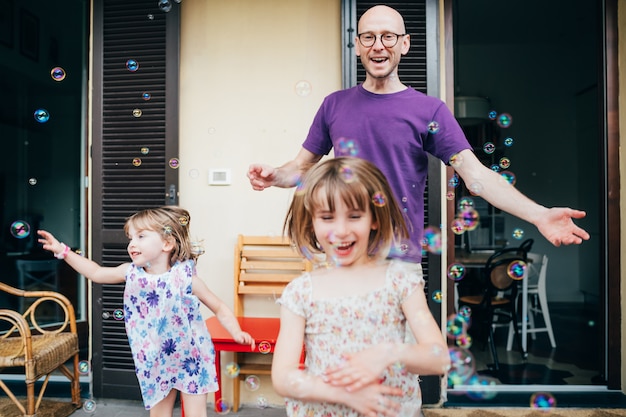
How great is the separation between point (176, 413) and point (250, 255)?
1.07 meters

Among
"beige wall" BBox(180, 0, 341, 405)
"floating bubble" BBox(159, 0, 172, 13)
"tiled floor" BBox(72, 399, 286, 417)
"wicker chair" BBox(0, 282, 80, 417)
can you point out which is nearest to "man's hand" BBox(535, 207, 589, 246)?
"beige wall" BBox(180, 0, 341, 405)

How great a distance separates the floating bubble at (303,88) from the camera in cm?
Result: 297

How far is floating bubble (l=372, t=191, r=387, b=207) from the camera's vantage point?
130 centimetres

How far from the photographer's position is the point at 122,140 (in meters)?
3.25

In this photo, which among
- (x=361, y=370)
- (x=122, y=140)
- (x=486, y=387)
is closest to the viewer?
(x=361, y=370)

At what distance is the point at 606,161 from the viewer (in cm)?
327

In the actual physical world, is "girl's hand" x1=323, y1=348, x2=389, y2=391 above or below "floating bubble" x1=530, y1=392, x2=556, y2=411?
above

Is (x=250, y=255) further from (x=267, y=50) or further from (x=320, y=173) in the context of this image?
(x=320, y=173)

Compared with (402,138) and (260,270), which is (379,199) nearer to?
(402,138)

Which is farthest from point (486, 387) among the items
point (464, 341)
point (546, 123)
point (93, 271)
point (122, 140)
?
point (546, 123)

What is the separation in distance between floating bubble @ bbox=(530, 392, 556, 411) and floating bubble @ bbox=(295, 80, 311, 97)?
2430 mm

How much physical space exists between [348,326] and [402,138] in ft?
2.30

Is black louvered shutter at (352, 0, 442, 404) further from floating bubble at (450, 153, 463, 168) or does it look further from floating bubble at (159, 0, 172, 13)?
floating bubble at (450, 153, 463, 168)

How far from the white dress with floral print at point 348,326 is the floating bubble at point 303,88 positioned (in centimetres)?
186
